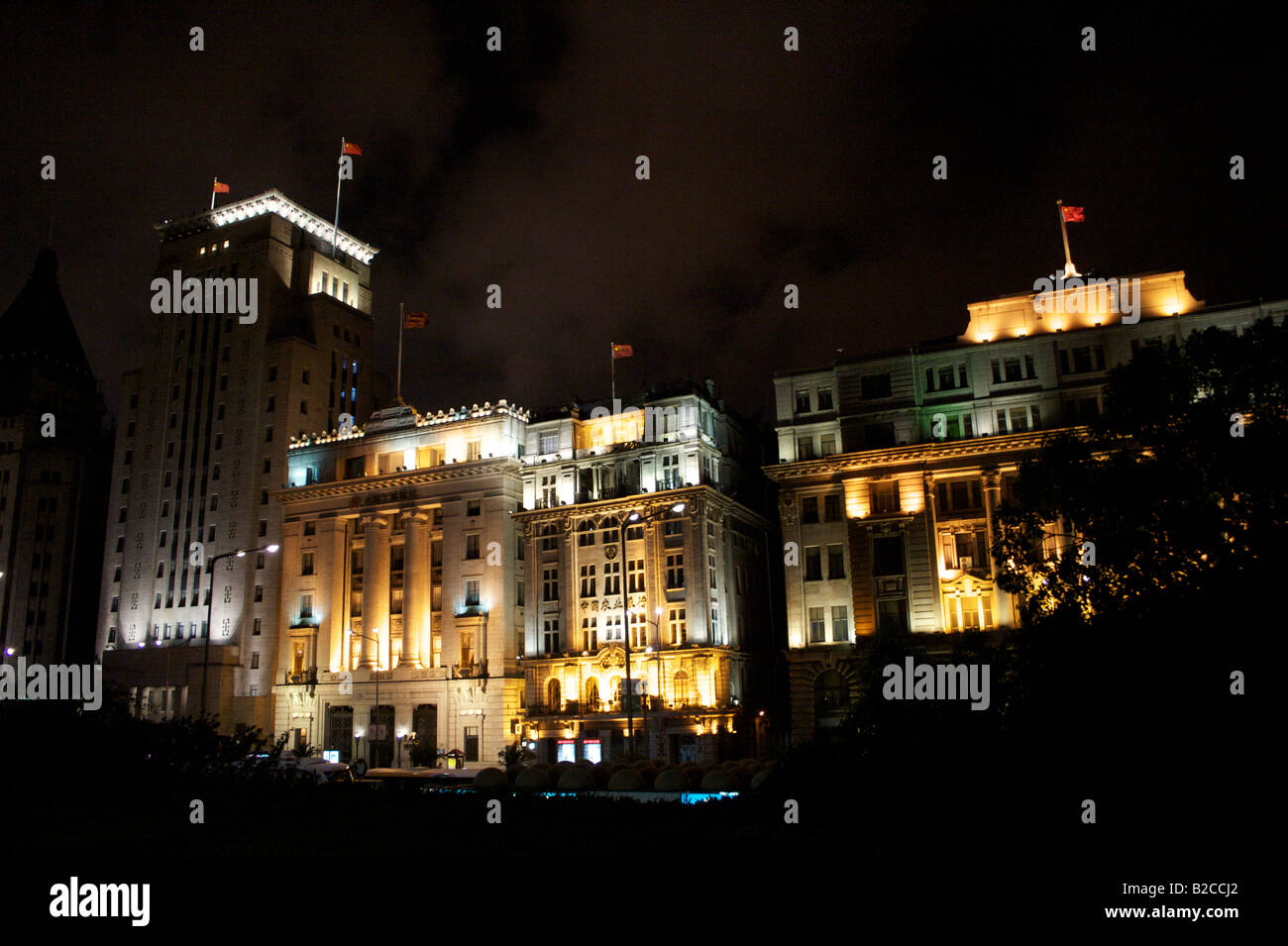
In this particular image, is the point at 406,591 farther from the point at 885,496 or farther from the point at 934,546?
the point at 934,546

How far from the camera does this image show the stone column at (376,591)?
334 ft

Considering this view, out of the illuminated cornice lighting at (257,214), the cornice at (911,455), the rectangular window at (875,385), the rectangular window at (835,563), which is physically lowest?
the rectangular window at (835,563)

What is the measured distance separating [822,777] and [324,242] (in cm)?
11714

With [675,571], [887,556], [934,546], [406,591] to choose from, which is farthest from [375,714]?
[934,546]

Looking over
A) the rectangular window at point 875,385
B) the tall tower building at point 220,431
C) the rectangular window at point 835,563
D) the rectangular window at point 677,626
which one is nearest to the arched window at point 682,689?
the rectangular window at point 677,626

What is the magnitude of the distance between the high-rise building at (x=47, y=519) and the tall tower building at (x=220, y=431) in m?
21.6

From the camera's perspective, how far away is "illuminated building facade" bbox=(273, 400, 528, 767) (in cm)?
9681

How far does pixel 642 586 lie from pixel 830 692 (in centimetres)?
1922

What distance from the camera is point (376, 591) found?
103 metres

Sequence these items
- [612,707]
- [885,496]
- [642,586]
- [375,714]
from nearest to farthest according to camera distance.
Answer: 1. [885,496]
2. [612,707]
3. [642,586]
4. [375,714]

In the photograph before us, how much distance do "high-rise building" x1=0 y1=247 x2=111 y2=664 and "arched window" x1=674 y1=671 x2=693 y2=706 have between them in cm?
8807

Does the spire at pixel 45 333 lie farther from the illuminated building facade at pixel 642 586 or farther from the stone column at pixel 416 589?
the illuminated building facade at pixel 642 586

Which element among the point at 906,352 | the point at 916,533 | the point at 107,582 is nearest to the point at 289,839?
the point at 916,533
